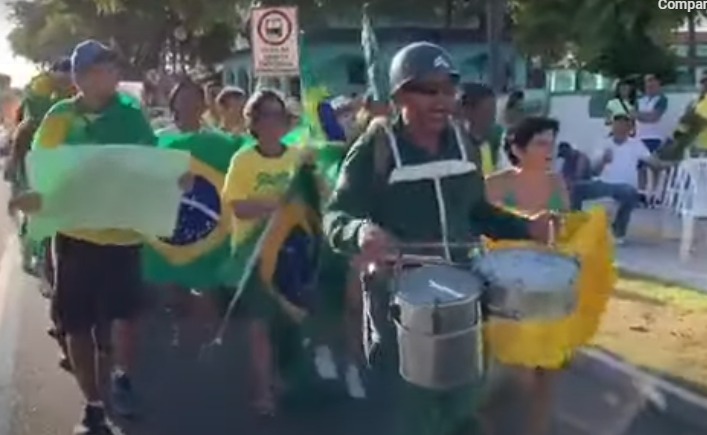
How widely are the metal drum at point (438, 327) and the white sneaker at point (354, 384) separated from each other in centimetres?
340

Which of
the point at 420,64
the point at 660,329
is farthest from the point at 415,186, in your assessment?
the point at 660,329

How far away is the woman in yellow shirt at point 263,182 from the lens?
800 centimetres

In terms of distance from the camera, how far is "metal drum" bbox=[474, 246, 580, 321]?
5141mm

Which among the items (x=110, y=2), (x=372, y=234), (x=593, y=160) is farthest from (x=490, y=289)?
(x=110, y=2)

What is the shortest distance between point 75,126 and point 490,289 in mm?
2881

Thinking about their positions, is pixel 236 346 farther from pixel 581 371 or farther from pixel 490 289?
pixel 490 289

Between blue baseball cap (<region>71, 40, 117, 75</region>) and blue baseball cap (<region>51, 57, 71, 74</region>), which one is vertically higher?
blue baseball cap (<region>71, 40, 117, 75</region>)

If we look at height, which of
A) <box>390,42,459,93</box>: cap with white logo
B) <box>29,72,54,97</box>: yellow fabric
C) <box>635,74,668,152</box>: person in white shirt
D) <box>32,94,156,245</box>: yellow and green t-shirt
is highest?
<box>390,42,459,93</box>: cap with white logo

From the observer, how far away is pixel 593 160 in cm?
1623

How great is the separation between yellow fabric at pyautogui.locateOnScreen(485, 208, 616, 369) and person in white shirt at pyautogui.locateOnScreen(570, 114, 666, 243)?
25.1ft

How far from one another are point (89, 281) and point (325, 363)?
1.88m

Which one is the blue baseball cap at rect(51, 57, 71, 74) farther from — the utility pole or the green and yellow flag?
the utility pole

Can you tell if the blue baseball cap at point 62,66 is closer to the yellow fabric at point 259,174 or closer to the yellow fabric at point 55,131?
the yellow fabric at point 259,174

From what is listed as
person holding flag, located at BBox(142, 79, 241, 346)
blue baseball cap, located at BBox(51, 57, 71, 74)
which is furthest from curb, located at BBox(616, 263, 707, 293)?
blue baseball cap, located at BBox(51, 57, 71, 74)
